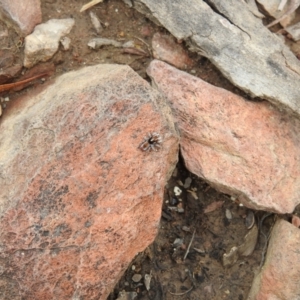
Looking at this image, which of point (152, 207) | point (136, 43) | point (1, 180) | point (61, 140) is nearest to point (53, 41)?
point (136, 43)

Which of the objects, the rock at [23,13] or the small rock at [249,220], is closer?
the rock at [23,13]

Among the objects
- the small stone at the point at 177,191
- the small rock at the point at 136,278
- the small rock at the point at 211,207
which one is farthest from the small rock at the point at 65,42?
the small rock at the point at 136,278

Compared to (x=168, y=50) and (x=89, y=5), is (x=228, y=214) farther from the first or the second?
(x=89, y=5)

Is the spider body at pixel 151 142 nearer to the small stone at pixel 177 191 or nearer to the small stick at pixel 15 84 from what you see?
the small stone at pixel 177 191

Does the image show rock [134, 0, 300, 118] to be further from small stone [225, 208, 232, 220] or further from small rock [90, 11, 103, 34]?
small stone [225, 208, 232, 220]

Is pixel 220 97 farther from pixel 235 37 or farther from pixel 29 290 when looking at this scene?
pixel 29 290

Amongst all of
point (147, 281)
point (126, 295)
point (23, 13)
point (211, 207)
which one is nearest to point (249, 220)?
point (211, 207)
